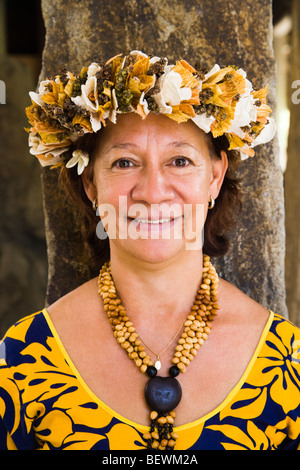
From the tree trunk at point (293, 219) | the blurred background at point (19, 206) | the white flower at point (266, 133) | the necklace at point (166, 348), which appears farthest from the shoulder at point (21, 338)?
the blurred background at point (19, 206)

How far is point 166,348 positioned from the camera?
5.99 ft

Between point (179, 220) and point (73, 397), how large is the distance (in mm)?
596

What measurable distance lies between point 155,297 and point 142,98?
0.62 metres

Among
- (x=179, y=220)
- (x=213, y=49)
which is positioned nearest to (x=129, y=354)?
(x=179, y=220)

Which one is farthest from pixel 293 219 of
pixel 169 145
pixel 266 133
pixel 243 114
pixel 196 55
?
pixel 169 145

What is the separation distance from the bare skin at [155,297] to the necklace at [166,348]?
0.09 ft

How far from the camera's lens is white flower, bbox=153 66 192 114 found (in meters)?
1.60

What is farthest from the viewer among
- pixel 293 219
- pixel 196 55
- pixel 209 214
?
pixel 293 219

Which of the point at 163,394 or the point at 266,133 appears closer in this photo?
the point at 163,394

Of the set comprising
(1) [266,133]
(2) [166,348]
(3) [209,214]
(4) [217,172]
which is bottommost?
(2) [166,348]

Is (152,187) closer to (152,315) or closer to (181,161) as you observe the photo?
(181,161)

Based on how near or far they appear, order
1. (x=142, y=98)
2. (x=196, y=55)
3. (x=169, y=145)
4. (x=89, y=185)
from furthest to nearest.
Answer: (x=196, y=55)
(x=89, y=185)
(x=169, y=145)
(x=142, y=98)

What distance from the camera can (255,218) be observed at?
2.37 metres

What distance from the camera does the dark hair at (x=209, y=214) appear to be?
203 cm
